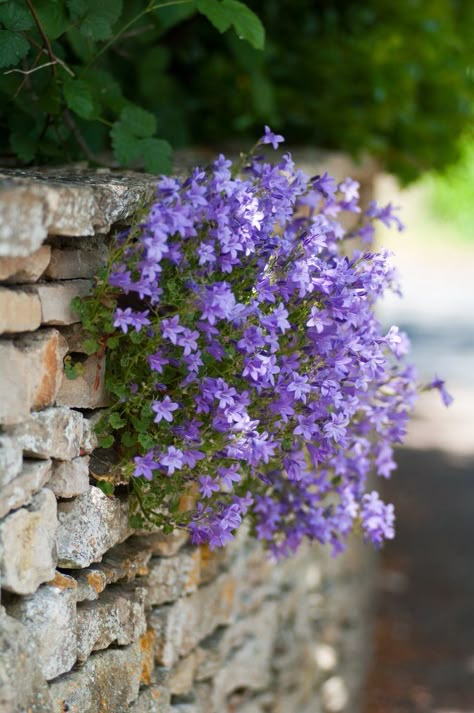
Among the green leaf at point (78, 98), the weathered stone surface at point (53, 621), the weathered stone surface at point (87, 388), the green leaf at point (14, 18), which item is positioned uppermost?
the green leaf at point (14, 18)

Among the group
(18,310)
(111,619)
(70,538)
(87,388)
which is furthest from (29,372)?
(111,619)

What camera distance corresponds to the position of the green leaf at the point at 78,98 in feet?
7.29

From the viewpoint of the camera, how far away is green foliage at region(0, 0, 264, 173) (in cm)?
217

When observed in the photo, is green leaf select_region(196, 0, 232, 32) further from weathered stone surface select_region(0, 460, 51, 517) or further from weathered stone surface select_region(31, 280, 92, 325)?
weathered stone surface select_region(0, 460, 51, 517)

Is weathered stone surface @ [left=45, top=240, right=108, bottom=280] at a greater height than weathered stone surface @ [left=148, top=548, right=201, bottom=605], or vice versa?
weathered stone surface @ [left=45, top=240, right=108, bottom=280]

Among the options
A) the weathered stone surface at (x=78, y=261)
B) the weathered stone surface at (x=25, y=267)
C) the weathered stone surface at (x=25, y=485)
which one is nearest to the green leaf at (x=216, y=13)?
the weathered stone surface at (x=78, y=261)

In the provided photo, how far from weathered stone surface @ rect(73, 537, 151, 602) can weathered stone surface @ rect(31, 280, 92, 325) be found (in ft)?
1.53

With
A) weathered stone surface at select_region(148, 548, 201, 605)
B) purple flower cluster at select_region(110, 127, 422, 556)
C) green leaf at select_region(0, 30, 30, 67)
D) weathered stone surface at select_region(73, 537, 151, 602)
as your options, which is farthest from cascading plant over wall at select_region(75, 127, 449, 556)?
green leaf at select_region(0, 30, 30, 67)

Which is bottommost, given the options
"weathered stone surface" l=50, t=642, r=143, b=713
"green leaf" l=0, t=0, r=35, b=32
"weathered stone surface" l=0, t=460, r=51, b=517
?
"weathered stone surface" l=50, t=642, r=143, b=713

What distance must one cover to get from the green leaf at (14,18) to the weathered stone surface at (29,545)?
981mm

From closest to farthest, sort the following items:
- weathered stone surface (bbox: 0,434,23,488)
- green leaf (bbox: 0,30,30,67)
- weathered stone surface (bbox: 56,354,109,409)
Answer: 1. weathered stone surface (bbox: 0,434,23,488)
2. weathered stone surface (bbox: 56,354,109,409)
3. green leaf (bbox: 0,30,30,67)

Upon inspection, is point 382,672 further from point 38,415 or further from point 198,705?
point 38,415

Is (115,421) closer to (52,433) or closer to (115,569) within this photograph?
(52,433)

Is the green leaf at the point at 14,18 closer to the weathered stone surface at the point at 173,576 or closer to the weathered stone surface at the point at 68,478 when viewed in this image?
the weathered stone surface at the point at 68,478
